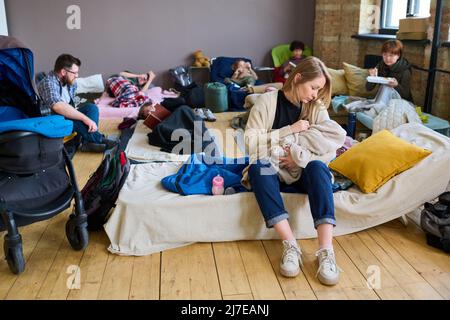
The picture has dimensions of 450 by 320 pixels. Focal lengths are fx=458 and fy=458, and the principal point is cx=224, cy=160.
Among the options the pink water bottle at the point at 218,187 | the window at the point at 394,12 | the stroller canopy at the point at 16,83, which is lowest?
the pink water bottle at the point at 218,187

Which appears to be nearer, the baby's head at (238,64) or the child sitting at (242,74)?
the child sitting at (242,74)

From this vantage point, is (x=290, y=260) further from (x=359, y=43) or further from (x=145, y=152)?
(x=359, y=43)

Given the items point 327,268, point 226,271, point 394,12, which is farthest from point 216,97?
point 327,268

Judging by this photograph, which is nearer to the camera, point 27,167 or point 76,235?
point 27,167

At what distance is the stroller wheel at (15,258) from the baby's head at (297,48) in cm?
480

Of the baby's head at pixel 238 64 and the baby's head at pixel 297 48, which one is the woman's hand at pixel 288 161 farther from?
the baby's head at pixel 297 48

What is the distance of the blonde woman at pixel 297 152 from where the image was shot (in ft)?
7.10

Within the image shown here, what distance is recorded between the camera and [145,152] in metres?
3.51

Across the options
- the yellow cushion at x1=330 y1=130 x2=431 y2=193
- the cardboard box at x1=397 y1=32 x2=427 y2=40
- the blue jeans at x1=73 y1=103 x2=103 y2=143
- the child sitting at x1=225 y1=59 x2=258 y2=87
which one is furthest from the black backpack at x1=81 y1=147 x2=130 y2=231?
the child sitting at x1=225 y1=59 x2=258 y2=87

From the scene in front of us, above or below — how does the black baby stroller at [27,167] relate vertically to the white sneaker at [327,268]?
above

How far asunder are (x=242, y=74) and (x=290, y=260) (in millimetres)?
4189

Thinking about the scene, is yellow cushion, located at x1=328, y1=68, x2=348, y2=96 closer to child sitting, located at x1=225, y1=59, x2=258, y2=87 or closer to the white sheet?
child sitting, located at x1=225, y1=59, x2=258, y2=87

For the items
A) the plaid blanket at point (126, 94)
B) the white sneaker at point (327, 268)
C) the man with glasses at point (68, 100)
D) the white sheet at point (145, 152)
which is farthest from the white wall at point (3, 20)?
the white sneaker at point (327, 268)

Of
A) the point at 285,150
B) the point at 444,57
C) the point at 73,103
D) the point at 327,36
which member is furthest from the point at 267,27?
the point at 285,150
